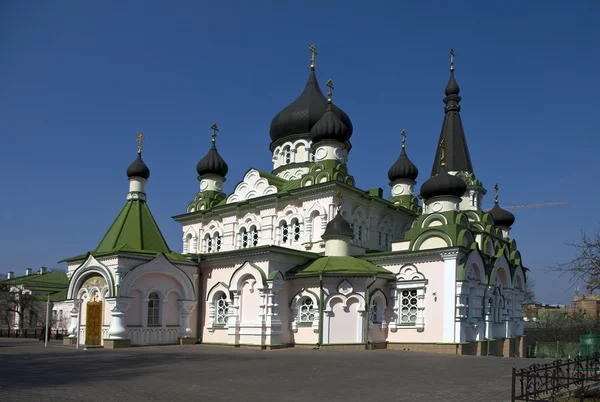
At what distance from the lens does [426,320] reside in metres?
19.0

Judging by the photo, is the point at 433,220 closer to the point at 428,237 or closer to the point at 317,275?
the point at 428,237

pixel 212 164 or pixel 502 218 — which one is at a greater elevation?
pixel 212 164

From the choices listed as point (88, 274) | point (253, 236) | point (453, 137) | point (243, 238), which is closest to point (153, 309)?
point (88, 274)

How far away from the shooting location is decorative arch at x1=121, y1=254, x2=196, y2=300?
63.4ft

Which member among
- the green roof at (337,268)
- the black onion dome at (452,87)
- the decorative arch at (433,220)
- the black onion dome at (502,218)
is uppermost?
the black onion dome at (452,87)

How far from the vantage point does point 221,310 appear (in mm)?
21219

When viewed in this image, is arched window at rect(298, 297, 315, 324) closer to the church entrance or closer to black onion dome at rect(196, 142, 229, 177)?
the church entrance

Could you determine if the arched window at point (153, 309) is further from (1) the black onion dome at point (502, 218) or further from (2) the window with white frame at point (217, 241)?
(1) the black onion dome at point (502, 218)

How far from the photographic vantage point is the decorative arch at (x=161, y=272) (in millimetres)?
19312

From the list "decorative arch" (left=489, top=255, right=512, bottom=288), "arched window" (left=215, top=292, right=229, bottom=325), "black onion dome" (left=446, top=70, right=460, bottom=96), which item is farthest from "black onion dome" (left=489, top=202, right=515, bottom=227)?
"arched window" (left=215, top=292, right=229, bottom=325)

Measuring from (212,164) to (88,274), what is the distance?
31.5ft

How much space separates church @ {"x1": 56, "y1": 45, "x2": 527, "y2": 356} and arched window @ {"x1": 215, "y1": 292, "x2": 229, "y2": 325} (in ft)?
0.17

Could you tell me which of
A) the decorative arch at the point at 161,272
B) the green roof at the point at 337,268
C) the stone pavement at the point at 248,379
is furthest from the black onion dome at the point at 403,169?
the stone pavement at the point at 248,379

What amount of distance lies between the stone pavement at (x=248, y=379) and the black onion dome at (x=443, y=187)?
8.00 meters
